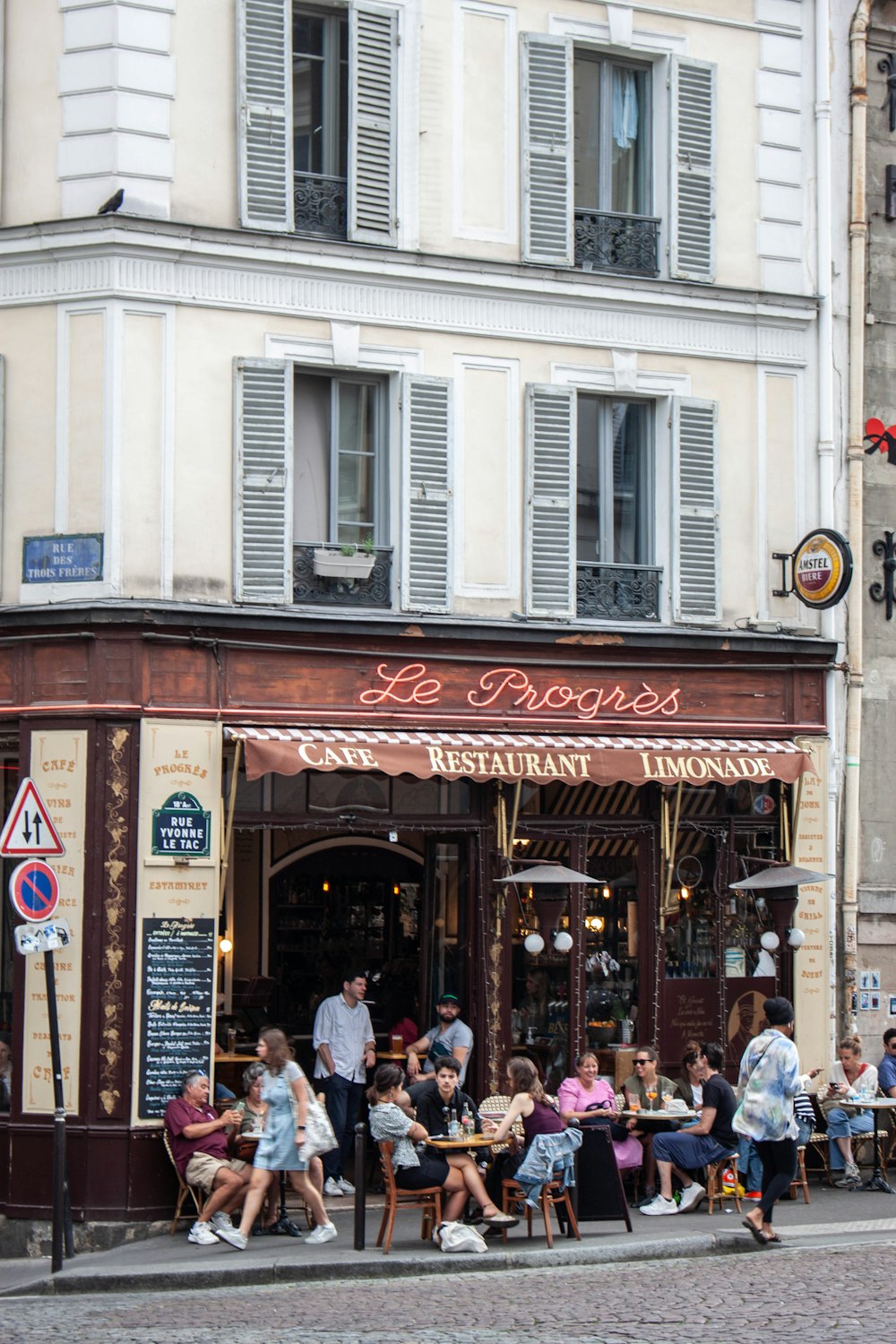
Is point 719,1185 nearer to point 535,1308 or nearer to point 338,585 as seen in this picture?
point 535,1308

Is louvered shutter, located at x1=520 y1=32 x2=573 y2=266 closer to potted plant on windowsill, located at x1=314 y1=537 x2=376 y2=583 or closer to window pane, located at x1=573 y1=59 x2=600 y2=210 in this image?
window pane, located at x1=573 y1=59 x2=600 y2=210

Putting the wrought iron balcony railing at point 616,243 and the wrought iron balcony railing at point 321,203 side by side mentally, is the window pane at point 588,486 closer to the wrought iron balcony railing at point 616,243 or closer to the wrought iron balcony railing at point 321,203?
the wrought iron balcony railing at point 616,243

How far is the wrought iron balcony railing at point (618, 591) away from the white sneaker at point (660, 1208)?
5.01m

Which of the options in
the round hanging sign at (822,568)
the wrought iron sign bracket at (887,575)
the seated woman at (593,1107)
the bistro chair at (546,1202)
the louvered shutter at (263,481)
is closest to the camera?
the bistro chair at (546,1202)

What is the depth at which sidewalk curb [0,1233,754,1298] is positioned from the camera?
13.6 meters

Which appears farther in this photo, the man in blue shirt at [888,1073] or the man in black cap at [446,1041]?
the man in blue shirt at [888,1073]

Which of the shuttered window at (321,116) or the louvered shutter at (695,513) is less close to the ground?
the shuttered window at (321,116)

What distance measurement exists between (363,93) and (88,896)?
6897 millimetres

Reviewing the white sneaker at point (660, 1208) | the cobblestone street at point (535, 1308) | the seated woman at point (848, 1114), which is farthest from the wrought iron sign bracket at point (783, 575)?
the cobblestone street at point (535, 1308)

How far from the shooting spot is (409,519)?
1717 centimetres

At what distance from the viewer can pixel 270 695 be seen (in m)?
16.5

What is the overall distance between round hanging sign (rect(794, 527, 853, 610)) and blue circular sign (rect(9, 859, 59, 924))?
7.38m

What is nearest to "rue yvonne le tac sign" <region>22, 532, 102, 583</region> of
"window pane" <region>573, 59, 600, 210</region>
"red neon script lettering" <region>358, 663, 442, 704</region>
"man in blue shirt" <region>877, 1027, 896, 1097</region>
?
"red neon script lettering" <region>358, 663, 442, 704</region>

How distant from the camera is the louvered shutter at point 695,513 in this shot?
60.1 feet
